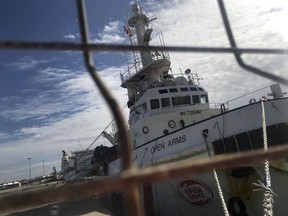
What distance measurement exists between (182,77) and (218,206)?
24.0ft

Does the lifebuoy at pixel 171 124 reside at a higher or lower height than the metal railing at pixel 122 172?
higher

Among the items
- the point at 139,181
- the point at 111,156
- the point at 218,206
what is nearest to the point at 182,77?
the point at 111,156

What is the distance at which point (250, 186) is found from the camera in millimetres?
8758

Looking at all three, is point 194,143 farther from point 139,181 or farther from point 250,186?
point 139,181

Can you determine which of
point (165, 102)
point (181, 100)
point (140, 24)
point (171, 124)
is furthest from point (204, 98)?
point (140, 24)

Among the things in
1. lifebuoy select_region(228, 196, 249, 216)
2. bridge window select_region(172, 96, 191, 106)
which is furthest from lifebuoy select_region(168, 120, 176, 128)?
lifebuoy select_region(228, 196, 249, 216)

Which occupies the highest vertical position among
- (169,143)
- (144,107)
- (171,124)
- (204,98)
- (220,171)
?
(204,98)

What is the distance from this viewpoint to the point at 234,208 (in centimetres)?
Answer: 897

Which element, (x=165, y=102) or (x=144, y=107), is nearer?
(x=165, y=102)

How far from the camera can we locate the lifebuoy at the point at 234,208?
8.78 metres

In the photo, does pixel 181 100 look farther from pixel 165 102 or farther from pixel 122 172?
pixel 122 172

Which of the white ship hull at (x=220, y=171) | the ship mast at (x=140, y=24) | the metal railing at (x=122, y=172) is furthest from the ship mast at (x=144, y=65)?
the metal railing at (x=122, y=172)

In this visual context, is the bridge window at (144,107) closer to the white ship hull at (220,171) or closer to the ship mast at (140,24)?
the white ship hull at (220,171)

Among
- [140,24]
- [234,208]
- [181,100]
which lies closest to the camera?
[234,208]
